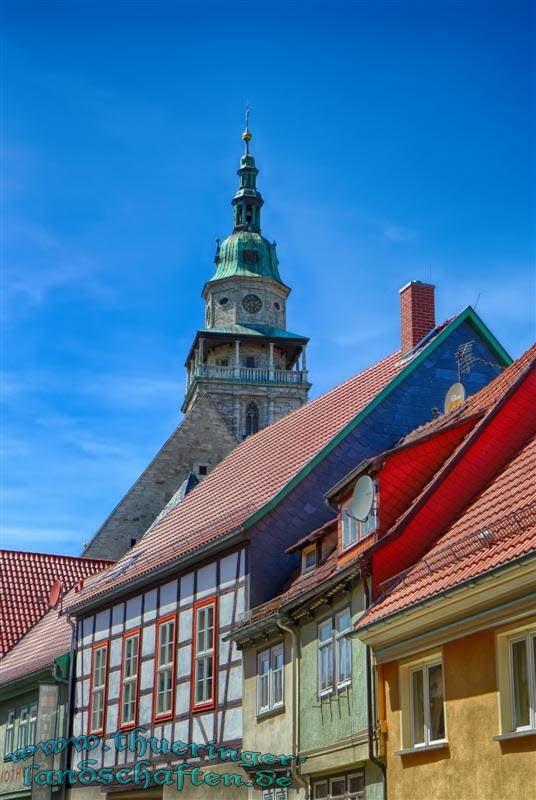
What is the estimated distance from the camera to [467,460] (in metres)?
17.3

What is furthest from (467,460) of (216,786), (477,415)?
(216,786)

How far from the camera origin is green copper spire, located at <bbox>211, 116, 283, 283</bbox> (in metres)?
92.7

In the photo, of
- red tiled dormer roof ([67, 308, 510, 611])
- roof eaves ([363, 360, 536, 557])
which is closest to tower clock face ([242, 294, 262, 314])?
red tiled dormer roof ([67, 308, 510, 611])

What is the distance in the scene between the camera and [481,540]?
47.3 feet

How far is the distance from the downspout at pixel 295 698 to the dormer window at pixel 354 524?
159cm

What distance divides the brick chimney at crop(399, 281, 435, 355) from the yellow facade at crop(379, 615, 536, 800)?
32.4 feet

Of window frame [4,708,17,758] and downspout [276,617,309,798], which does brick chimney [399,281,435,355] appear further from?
window frame [4,708,17,758]

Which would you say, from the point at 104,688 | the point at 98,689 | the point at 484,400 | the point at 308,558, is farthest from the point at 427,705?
the point at 98,689

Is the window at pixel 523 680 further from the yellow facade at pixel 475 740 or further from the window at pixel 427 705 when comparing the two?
the window at pixel 427 705

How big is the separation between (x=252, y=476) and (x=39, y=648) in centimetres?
925

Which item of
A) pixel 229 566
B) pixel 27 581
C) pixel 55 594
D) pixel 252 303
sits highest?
pixel 252 303

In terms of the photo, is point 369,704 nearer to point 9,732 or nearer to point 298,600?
point 298,600

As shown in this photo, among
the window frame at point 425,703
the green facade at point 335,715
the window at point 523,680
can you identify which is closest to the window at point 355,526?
the green facade at point 335,715

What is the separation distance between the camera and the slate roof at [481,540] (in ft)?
45.2
